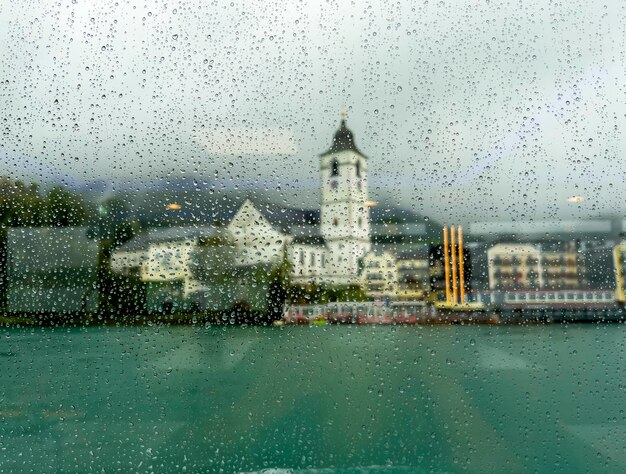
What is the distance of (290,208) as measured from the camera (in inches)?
56.6

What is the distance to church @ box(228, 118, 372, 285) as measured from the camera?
4.63ft

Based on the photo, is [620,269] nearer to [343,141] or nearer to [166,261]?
[343,141]

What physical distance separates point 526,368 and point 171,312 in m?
1.01

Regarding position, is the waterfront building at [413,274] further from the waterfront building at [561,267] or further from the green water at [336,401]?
the waterfront building at [561,267]

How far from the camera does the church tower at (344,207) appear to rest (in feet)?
4.62

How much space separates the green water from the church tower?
18 cm

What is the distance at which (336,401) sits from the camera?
54.2 inches

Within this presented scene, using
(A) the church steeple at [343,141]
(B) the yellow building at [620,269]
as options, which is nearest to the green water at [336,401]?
(B) the yellow building at [620,269]

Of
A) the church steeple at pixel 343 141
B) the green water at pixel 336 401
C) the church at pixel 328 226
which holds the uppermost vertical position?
the church steeple at pixel 343 141

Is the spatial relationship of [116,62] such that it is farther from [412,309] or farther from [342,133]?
[412,309]

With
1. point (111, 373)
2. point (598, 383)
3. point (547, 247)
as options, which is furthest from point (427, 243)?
point (111, 373)

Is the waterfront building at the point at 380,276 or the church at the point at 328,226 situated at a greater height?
the church at the point at 328,226

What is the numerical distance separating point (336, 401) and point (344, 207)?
0.55 metres

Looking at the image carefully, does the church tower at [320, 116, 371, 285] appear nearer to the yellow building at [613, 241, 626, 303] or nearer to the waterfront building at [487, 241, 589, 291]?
the waterfront building at [487, 241, 589, 291]
